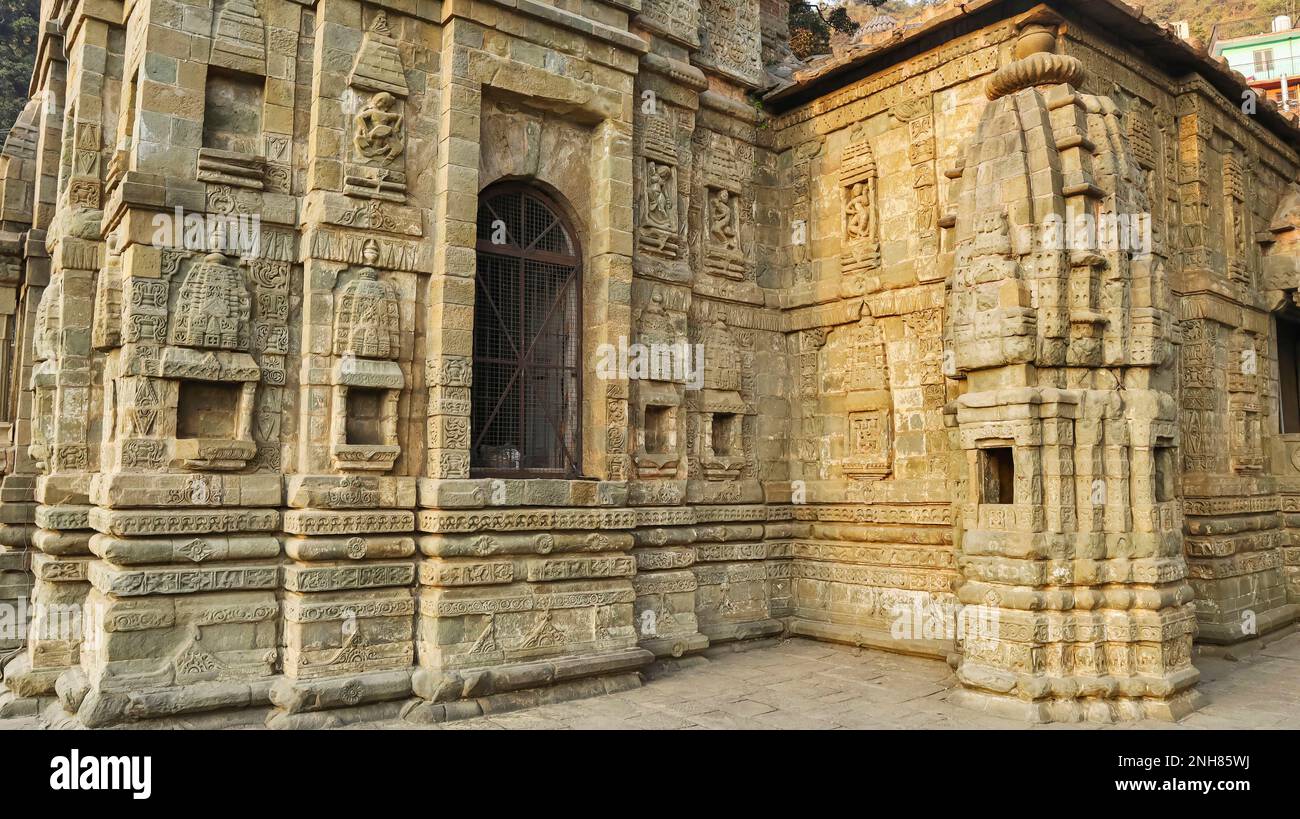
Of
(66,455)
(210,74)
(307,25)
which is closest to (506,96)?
(307,25)

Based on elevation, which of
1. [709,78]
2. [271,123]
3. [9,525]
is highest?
[709,78]

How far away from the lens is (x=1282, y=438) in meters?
13.7

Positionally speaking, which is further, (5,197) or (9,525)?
(5,197)

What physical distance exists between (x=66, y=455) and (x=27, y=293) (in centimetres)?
401

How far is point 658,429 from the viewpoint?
1086 cm

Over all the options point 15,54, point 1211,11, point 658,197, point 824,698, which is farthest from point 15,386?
point 1211,11

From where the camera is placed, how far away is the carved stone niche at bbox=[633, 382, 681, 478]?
10490 mm

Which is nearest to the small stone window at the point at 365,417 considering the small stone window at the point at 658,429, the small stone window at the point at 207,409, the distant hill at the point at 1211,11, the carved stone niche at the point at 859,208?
the small stone window at the point at 207,409

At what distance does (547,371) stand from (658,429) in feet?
5.57

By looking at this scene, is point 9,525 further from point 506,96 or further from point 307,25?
point 506,96

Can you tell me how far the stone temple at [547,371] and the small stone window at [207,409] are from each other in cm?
4

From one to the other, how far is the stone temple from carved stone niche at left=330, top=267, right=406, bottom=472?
0.03 m

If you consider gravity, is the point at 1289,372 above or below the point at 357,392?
above

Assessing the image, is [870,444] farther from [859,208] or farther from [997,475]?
[859,208]
